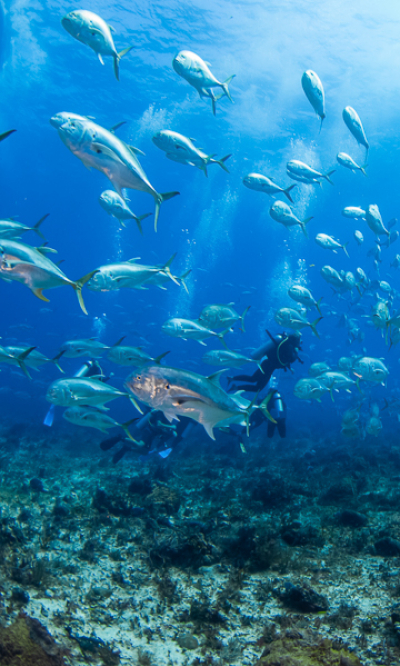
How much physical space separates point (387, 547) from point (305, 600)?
155 cm

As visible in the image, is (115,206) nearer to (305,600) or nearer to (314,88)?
(314,88)

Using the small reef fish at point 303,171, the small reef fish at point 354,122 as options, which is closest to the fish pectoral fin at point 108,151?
the small reef fish at point 354,122

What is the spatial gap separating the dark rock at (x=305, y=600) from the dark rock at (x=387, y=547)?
134 cm

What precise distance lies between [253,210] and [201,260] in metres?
23.1

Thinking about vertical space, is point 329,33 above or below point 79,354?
above

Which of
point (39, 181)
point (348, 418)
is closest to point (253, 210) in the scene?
point (39, 181)

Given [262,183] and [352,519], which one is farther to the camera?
[262,183]

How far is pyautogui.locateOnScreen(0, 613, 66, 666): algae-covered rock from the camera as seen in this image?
2068 mm

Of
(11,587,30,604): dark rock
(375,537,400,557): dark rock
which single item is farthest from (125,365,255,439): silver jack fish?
(375,537,400,557): dark rock

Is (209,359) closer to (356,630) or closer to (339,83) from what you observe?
(356,630)

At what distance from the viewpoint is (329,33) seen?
19328mm

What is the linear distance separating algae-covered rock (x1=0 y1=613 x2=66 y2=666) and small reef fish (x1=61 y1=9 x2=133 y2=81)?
6.00 meters

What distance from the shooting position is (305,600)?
2844 mm

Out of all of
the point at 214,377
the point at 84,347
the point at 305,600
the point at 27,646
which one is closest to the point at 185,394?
the point at 214,377
